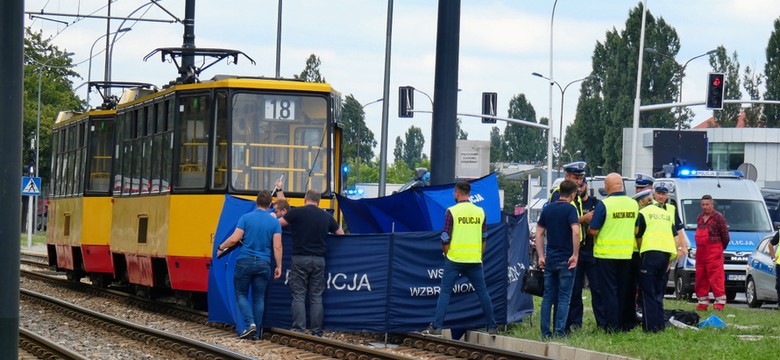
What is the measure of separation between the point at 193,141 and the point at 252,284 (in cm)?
438

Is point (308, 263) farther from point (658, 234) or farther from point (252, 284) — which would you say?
point (658, 234)

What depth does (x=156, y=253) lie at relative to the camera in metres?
20.9

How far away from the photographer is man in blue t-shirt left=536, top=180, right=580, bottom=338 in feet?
50.1

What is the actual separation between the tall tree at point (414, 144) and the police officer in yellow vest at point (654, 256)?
16282 centimetres

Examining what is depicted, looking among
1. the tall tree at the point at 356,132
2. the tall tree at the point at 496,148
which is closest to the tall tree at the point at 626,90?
the tall tree at the point at 356,132

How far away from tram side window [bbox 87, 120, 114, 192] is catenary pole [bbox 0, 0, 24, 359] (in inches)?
736

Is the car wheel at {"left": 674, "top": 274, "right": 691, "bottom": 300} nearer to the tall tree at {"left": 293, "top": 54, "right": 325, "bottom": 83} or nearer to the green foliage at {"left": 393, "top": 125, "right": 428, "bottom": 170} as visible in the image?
the tall tree at {"left": 293, "top": 54, "right": 325, "bottom": 83}

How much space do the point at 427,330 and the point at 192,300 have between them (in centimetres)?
551

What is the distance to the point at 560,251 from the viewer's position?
1537 cm

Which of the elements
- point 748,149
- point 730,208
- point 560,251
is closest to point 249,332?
point 560,251

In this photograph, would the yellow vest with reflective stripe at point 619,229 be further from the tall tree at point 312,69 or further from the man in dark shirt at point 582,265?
the tall tree at point 312,69

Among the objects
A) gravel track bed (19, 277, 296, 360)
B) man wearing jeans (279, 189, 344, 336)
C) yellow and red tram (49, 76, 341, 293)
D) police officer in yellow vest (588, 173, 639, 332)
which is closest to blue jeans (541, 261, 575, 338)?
police officer in yellow vest (588, 173, 639, 332)

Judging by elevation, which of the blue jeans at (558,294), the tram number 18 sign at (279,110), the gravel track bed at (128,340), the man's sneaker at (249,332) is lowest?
the gravel track bed at (128,340)

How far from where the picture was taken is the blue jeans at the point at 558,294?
15.3 metres
